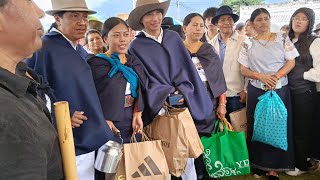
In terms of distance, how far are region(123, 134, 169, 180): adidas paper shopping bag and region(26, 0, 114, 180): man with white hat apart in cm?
22

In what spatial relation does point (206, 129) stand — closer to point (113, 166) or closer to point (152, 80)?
point (152, 80)

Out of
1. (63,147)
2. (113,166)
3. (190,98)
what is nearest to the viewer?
(63,147)

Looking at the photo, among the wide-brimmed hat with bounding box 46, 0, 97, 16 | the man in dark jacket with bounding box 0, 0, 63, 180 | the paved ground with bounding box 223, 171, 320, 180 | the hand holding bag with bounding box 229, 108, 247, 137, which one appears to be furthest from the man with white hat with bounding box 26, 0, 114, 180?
the paved ground with bounding box 223, 171, 320, 180

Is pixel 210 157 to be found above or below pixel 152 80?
below

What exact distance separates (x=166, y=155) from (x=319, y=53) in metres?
1.95

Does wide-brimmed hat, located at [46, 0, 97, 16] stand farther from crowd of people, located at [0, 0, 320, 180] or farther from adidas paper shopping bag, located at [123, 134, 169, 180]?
adidas paper shopping bag, located at [123, 134, 169, 180]

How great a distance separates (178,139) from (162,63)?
25.9 inches

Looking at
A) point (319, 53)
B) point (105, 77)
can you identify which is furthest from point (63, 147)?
point (319, 53)

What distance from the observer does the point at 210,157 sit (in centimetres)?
262

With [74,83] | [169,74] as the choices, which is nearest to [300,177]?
[169,74]

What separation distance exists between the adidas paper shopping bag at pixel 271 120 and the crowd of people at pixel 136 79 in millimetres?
149

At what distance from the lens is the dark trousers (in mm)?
3006

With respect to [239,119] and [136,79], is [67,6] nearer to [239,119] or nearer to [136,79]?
[136,79]

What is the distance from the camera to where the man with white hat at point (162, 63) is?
90.6 inches
